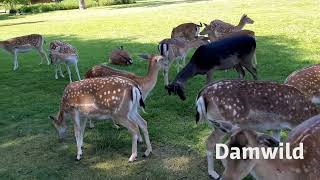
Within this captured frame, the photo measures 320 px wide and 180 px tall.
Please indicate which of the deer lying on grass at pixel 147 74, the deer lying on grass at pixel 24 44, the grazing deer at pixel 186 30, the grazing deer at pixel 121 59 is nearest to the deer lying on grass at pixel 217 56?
the deer lying on grass at pixel 147 74

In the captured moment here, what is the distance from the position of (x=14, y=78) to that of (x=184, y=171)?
797 centimetres

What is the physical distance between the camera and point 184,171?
6031 millimetres

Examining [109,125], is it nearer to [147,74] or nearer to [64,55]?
[147,74]

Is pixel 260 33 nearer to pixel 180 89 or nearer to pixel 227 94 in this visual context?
pixel 180 89

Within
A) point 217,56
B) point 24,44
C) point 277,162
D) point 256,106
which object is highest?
point 277,162

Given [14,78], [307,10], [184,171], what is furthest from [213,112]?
[307,10]

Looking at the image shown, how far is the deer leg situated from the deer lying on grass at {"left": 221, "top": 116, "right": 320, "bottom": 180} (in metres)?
1.56

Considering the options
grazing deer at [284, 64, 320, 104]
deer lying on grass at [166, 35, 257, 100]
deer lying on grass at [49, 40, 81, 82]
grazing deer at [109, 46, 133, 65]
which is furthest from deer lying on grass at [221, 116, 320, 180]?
grazing deer at [109, 46, 133, 65]

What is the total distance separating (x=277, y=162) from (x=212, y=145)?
188 cm

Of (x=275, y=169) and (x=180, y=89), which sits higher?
(x=275, y=169)

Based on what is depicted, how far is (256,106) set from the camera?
213 inches

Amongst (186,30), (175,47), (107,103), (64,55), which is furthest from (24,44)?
(107,103)

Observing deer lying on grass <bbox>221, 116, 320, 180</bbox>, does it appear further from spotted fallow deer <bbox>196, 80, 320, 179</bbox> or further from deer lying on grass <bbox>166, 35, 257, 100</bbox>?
deer lying on grass <bbox>166, 35, 257, 100</bbox>

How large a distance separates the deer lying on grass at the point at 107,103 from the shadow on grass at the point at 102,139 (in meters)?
0.31
